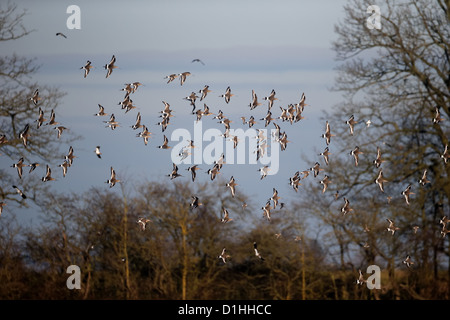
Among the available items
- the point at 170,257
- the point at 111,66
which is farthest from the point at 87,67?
the point at 170,257

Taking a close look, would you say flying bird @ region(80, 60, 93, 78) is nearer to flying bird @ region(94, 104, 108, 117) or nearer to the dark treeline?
flying bird @ region(94, 104, 108, 117)

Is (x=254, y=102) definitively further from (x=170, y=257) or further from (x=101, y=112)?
(x=170, y=257)

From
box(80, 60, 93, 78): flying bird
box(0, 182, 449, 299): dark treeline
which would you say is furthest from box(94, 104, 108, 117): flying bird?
box(0, 182, 449, 299): dark treeline

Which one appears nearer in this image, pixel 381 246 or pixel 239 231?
pixel 381 246

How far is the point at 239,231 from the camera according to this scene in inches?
1142

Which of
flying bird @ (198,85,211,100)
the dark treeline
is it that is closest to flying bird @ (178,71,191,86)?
flying bird @ (198,85,211,100)

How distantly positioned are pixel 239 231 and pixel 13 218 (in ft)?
28.4

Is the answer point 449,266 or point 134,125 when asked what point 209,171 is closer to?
point 134,125

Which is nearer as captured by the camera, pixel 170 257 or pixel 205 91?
pixel 205 91

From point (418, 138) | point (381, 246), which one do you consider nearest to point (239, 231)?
point (381, 246)

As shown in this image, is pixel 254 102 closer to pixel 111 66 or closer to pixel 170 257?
pixel 111 66

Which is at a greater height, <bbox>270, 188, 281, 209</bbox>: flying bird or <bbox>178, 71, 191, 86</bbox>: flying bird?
<bbox>178, 71, 191, 86</bbox>: flying bird

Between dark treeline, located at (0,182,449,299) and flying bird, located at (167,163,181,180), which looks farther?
dark treeline, located at (0,182,449,299)
